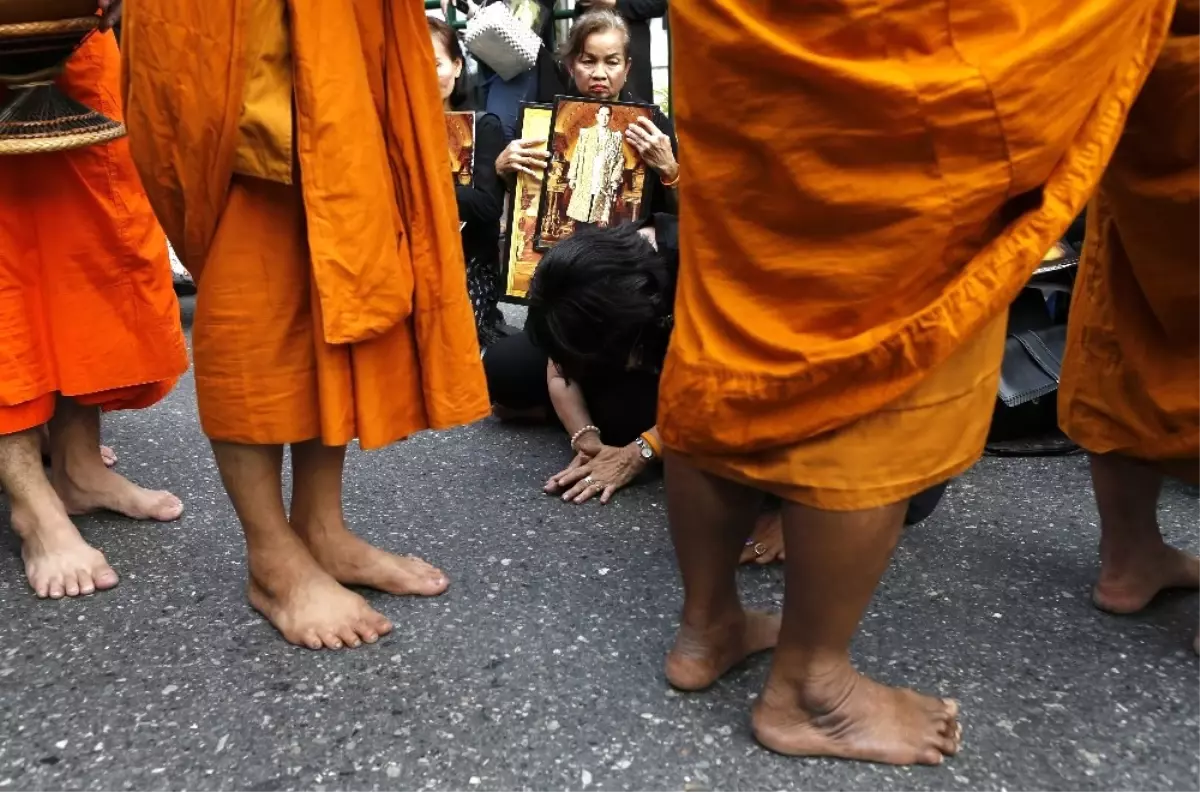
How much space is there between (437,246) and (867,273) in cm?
73

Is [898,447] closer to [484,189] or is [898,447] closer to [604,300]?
[604,300]

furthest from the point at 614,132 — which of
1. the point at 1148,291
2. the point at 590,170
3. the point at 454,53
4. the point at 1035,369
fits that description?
the point at 1148,291

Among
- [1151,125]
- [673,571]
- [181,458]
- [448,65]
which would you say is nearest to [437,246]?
[673,571]

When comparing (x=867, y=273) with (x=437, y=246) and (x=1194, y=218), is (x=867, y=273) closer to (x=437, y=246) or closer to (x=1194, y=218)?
(x=1194, y=218)

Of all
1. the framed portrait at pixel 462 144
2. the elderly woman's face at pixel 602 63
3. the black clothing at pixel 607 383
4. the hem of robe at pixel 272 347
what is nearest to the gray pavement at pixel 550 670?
the black clothing at pixel 607 383

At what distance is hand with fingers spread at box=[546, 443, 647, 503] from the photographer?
2.15 m

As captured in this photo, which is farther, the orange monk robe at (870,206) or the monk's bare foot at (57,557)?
the monk's bare foot at (57,557)

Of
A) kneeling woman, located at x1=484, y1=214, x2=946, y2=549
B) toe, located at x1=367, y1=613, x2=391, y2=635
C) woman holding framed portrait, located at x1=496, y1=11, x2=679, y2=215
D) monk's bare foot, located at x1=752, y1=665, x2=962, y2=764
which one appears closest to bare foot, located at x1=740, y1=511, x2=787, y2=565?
kneeling woman, located at x1=484, y1=214, x2=946, y2=549

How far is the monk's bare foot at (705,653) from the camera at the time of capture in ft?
4.65

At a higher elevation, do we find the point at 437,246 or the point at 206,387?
the point at 437,246

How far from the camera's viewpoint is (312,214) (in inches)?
55.4

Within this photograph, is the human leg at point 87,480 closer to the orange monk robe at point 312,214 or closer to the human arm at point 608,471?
the orange monk robe at point 312,214

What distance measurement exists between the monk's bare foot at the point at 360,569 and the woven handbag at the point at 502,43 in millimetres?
2373

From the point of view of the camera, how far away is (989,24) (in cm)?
100
